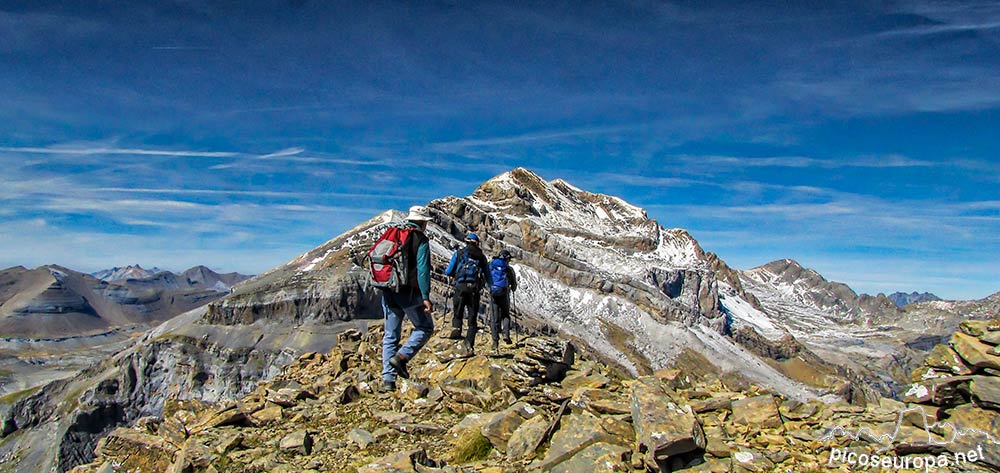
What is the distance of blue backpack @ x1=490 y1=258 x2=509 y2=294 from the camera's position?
2118cm

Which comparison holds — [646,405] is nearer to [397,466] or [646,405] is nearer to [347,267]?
[397,466]

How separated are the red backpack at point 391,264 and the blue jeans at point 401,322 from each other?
475mm

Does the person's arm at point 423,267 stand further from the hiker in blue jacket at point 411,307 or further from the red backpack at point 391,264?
the red backpack at point 391,264

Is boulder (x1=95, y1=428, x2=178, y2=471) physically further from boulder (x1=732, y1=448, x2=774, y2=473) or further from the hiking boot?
boulder (x1=732, y1=448, x2=774, y2=473)

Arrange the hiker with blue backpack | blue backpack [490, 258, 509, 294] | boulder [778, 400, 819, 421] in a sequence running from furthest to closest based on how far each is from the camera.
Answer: blue backpack [490, 258, 509, 294] < the hiker with blue backpack < boulder [778, 400, 819, 421]

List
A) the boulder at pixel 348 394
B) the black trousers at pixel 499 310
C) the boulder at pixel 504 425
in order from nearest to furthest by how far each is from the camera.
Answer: the boulder at pixel 504 425
the boulder at pixel 348 394
the black trousers at pixel 499 310

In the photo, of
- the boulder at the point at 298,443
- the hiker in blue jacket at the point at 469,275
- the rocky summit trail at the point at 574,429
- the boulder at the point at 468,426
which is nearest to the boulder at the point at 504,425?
the rocky summit trail at the point at 574,429

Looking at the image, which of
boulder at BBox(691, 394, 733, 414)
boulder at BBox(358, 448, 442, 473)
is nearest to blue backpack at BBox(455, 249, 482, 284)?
boulder at BBox(691, 394, 733, 414)

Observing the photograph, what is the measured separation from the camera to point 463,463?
36.1ft

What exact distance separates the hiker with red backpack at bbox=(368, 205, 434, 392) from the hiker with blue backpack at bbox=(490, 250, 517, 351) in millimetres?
4977

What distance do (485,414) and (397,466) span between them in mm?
3433

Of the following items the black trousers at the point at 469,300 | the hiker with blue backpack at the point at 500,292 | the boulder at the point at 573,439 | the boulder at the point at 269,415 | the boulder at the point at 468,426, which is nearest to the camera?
the boulder at the point at 573,439

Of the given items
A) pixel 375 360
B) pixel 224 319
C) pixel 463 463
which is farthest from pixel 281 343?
pixel 463 463

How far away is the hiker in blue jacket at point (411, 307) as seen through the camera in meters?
14.8
